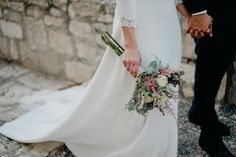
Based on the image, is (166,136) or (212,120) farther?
(212,120)

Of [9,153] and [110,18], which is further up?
[110,18]

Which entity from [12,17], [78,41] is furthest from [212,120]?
[12,17]

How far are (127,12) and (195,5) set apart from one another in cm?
40

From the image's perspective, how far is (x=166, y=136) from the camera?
2453 mm

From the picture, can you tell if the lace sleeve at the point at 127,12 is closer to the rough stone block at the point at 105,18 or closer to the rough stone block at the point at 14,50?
the rough stone block at the point at 105,18

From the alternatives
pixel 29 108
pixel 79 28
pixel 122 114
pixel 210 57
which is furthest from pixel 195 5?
pixel 29 108

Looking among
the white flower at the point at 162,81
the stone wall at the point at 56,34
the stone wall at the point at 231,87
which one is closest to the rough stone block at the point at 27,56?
the stone wall at the point at 56,34

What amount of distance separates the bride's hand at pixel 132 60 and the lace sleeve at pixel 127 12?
138mm

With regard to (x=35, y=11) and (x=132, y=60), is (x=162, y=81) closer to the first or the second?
(x=132, y=60)

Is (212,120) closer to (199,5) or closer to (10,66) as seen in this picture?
(199,5)

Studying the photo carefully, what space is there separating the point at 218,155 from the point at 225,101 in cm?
81

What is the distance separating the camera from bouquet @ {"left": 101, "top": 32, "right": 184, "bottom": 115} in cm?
211

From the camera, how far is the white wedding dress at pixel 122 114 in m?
2.27

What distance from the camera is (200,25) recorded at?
2297 millimetres
